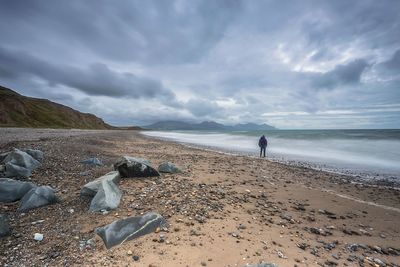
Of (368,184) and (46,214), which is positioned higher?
(368,184)

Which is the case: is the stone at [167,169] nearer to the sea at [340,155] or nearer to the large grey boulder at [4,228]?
the large grey boulder at [4,228]

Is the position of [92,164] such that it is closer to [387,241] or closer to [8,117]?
[387,241]

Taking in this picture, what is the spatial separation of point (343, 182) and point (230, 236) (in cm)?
982

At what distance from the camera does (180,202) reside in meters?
7.00

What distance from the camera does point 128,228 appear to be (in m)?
5.21

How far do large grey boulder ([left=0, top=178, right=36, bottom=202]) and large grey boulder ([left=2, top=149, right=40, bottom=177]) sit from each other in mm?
1566

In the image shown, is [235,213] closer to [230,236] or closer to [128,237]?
[230,236]

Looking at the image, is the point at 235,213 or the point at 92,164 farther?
the point at 92,164

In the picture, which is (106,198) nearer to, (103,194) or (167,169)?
(103,194)

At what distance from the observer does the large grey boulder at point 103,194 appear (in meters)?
6.29

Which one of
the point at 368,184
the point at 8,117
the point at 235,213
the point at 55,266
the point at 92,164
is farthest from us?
the point at 8,117

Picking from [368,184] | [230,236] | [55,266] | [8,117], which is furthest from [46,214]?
[8,117]

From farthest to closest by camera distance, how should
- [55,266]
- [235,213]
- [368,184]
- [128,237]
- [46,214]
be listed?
[368,184]
[235,213]
[46,214]
[128,237]
[55,266]

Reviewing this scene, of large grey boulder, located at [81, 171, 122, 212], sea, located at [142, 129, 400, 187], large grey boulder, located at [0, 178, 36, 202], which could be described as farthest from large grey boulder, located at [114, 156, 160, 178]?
sea, located at [142, 129, 400, 187]
